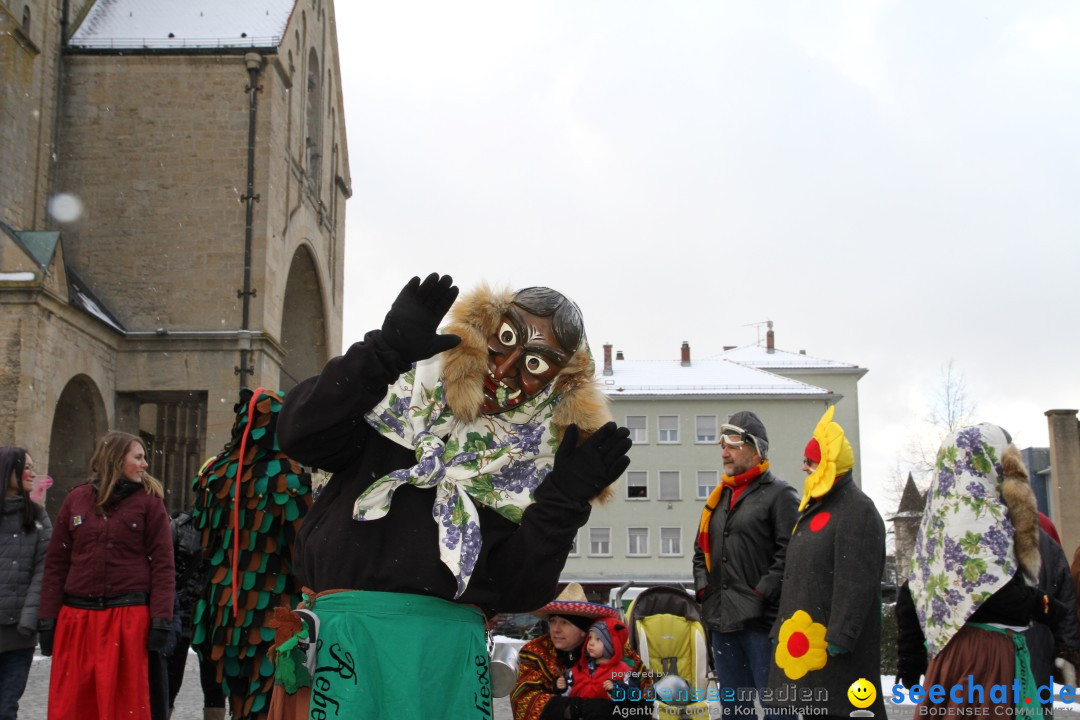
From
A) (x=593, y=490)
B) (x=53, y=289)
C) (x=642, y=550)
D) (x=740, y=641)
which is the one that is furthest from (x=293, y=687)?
(x=642, y=550)

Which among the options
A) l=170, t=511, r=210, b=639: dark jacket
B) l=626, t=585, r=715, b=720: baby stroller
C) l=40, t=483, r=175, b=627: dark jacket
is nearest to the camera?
l=40, t=483, r=175, b=627: dark jacket

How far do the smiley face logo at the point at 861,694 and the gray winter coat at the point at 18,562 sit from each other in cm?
468

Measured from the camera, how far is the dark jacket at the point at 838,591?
5406 mm

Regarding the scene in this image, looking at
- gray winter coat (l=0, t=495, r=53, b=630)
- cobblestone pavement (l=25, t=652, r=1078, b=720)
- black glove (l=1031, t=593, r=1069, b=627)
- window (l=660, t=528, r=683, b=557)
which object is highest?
gray winter coat (l=0, t=495, r=53, b=630)

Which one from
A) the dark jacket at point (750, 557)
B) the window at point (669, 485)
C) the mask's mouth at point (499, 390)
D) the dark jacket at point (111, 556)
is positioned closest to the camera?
the mask's mouth at point (499, 390)

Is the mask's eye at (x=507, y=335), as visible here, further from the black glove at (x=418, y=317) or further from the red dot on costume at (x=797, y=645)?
the red dot on costume at (x=797, y=645)

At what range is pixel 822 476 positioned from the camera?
5.90m

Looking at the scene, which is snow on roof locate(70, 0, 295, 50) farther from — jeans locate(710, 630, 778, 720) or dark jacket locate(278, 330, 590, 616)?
dark jacket locate(278, 330, 590, 616)

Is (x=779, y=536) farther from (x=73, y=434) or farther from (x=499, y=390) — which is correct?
(x=73, y=434)

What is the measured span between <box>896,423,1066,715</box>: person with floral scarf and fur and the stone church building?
1853 centimetres

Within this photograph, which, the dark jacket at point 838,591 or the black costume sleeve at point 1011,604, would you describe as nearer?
the black costume sleeve at point 1011,604

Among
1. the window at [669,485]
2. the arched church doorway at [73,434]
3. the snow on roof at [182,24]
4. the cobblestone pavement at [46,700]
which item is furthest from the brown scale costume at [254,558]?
the window at [669,485]

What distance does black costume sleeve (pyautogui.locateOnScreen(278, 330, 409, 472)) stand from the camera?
2.91 metres

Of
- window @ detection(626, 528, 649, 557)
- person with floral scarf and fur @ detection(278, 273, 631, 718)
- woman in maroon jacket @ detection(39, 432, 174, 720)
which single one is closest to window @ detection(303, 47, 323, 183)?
woman in maroon jacket @ detection(39, 432, 174, 720)
